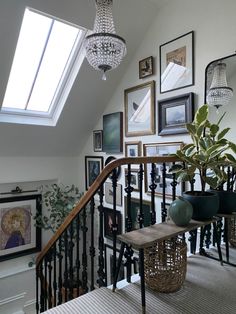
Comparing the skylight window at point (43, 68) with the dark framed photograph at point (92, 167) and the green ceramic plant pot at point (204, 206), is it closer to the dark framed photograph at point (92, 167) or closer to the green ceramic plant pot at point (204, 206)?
the dark framed photograph at point (92, 167)

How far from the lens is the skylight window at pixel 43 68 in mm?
3180

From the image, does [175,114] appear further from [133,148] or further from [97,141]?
[97,141]

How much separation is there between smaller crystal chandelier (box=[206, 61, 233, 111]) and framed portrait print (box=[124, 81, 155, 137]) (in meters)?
0.87

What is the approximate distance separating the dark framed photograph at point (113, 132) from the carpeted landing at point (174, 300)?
2.41 meters

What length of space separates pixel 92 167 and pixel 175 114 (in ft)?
6.71

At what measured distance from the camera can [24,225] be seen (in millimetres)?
4344

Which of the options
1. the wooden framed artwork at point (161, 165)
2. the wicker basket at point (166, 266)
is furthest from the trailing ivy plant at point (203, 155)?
the wooden framed artwork at point (161, 165)

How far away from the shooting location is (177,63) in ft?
9.66

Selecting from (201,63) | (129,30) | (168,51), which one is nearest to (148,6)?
(129,30)

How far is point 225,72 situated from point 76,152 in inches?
122

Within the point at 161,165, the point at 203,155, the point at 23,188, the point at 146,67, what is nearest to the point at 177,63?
the point at 146,67

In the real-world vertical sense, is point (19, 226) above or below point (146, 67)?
below

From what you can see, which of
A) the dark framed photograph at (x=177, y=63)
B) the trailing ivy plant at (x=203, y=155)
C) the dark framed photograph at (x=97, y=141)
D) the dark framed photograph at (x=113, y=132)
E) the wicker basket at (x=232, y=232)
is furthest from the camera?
the dark framed photograph at (x=97, y=141)

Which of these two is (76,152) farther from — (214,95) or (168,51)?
(214,95)
